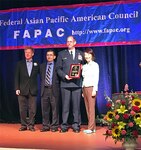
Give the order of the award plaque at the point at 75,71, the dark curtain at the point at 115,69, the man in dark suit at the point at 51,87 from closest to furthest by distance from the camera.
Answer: the award plaque at the point at 75,71 < the man in dark suit at the point at 51,87 < the dark curtain at the point at 115,69

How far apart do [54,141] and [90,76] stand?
49.1 inches

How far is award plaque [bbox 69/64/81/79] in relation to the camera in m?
5.93

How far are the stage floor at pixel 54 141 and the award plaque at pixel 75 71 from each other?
86 centimetres

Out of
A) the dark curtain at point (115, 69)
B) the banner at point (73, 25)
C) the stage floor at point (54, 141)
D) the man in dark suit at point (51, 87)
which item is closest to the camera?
the stage floor at point (54, 141)

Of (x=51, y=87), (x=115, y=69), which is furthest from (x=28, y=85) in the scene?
(x=115, y=69)

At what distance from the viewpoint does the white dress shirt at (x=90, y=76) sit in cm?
595

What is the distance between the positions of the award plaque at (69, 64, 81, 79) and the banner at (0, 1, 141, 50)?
0.86 metres

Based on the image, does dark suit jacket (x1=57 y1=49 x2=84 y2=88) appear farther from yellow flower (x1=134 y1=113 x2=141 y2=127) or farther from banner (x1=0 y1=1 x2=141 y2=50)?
yellow flower (x1=134 y1=113 x2=141 y2=127)

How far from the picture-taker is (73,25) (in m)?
6.78

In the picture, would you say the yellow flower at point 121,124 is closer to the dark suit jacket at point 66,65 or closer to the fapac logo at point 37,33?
the dark suit jacket at point 66,65

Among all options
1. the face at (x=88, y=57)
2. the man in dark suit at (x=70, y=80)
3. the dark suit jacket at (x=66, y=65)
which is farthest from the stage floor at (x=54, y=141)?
the face at (x=88, y=57)


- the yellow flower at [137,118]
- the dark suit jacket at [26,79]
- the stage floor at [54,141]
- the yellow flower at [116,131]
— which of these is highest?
the dark suit jacket at [26,79]

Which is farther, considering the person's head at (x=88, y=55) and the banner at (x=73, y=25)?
the banner at (x=73, y=25)

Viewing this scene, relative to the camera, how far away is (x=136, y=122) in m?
4.00
